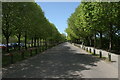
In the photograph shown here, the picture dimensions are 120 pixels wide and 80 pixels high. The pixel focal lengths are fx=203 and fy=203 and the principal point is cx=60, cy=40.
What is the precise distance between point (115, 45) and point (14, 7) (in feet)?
79.1

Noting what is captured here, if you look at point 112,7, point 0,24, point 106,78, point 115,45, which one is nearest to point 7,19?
point 0,24

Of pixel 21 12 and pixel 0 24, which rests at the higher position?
pixel 21 12

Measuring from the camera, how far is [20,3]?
26203mm

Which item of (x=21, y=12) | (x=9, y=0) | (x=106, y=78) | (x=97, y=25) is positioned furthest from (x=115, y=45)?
(x=106, y=78)

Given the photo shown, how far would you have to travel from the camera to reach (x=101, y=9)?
77.3 ft

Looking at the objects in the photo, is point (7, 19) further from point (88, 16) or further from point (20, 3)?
point (88, 16)

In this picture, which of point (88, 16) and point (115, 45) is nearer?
point (88, 16)

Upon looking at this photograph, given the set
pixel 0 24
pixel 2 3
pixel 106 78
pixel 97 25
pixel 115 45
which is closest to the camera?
pixel 106 78

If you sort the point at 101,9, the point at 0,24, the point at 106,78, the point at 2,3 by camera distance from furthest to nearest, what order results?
the point at 0,24 → the point at 101,9 → the point at 2,3 → the point at 106,78

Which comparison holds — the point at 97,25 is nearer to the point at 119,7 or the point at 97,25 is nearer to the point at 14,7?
the point at 119,7

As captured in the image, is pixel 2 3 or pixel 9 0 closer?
pixel 2 3

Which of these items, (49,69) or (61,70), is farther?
(49,69)

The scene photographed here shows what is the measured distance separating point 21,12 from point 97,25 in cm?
1019

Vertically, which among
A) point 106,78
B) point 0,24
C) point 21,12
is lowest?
point 106,78
